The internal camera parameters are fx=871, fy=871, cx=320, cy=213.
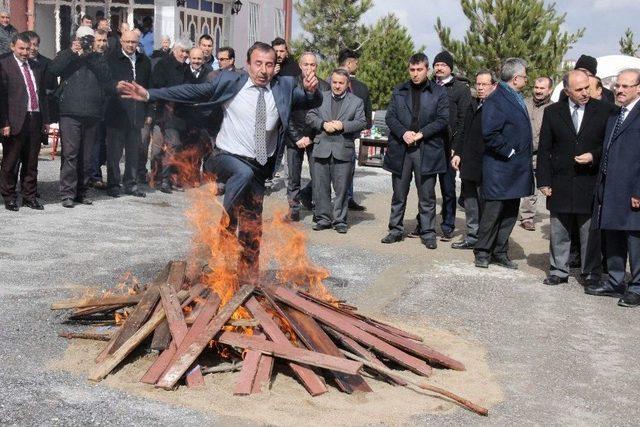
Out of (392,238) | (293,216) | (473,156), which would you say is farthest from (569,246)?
(293,216)

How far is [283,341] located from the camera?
5805 mm

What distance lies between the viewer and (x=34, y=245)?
30.3ft

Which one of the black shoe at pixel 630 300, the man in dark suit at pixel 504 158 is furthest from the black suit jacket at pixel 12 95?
the black shoe at pixel 630 300

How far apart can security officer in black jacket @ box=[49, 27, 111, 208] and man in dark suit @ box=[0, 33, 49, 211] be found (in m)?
0.32

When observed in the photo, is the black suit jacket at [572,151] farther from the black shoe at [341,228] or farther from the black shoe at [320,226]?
the black shoe at [320,226]

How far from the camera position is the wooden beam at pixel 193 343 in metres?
5.33

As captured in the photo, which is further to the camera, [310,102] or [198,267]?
[310,102]

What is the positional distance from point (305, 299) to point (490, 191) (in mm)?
3641

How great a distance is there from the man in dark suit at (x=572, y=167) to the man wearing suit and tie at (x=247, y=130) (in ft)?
10.1

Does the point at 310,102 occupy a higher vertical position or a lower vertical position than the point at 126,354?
higher

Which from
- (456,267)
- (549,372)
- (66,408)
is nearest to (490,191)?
(456,267)

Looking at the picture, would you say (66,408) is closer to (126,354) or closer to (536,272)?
(126,354)

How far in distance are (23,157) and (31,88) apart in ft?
2.96

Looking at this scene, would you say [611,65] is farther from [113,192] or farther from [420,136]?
[113,192]
